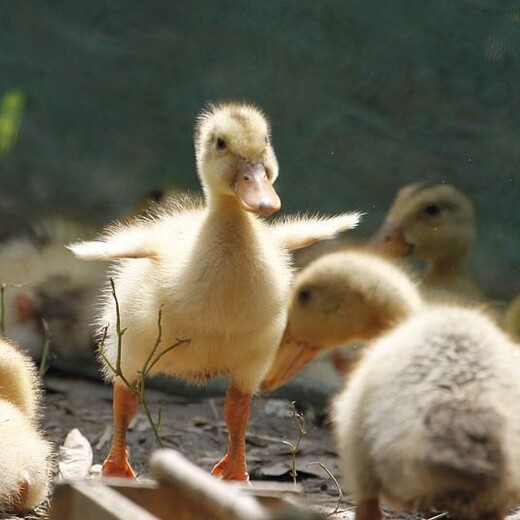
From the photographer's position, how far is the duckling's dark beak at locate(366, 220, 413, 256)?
4906 millimetres

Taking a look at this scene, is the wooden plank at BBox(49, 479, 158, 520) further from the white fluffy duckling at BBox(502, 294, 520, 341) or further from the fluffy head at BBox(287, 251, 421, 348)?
the white fluffy duckling at BBox(502, 294, 520, 341)

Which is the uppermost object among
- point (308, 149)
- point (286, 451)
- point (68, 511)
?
point (308, 149)

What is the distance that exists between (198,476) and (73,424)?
9.56ft

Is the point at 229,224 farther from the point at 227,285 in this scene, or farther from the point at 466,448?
the point at 466,448

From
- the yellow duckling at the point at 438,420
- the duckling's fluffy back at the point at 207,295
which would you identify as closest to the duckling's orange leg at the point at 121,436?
the duckling's fluffy back at the point at 207,295

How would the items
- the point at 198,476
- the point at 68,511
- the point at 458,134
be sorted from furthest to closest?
the point at 458,134 < the point at 68,511 < the point at 198,476

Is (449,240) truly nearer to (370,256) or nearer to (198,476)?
(370,256)

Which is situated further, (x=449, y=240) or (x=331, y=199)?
(x=331, y=199)

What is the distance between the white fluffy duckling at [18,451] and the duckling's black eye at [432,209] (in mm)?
1684

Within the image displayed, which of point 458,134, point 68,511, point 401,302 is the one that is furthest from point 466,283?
point 68,511

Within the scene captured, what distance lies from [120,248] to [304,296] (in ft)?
2.50

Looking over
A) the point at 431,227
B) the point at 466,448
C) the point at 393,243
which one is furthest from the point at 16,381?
the point at 466,448

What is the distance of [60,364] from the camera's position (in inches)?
224

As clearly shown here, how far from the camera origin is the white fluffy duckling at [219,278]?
11.6ft
